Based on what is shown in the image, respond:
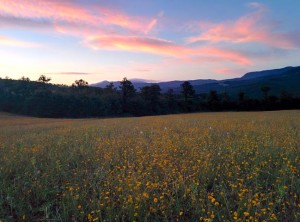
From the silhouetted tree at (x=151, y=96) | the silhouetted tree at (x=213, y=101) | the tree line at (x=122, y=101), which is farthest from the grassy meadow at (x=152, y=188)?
the silhouetted tree at (x=151, y=96)

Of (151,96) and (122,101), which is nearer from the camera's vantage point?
(122,101)

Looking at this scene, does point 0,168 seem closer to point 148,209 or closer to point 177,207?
point 148,209

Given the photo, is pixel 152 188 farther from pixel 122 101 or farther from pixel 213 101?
pixel 122 101

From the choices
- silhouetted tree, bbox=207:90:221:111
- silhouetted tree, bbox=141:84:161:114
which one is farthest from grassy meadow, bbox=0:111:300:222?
silhouetted tree, bbox=141:84:161:114

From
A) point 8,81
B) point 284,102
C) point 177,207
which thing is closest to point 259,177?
point 177,207

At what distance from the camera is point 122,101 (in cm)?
7244

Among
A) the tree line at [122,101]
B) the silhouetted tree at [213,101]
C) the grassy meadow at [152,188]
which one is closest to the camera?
the grassy meadow at [152,188]

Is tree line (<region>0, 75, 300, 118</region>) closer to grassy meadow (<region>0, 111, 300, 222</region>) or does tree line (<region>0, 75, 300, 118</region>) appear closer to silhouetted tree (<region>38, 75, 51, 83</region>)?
silhouetted tree (<region>38, 75, 51, 83</region>)

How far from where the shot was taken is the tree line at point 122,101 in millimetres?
62281

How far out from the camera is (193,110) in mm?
69688

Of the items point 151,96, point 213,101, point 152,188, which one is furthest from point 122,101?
point 152,188

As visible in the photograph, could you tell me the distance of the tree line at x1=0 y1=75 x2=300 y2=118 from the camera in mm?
62281

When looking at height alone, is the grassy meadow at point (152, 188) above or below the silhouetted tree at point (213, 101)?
above

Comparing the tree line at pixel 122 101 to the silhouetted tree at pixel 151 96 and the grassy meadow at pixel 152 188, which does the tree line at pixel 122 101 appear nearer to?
the silhouetted tree at pixel 151 96
